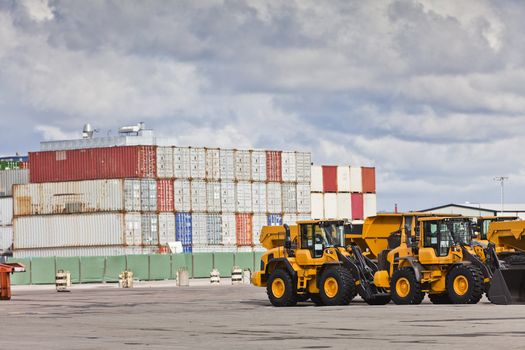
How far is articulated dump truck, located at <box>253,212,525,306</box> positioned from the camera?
38062 millimetres

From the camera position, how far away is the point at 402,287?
129ft

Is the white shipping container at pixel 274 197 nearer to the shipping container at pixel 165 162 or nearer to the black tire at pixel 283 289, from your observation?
the shipping container at pixel 165 162

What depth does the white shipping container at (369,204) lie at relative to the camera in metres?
130

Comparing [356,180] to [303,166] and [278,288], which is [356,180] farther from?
[278,288]

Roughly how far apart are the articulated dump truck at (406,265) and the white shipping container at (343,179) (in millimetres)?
84949

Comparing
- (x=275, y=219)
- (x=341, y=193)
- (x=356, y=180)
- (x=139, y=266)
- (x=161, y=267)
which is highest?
(x=356, y=180)

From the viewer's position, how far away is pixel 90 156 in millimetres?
109750

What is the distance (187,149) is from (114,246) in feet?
34.3

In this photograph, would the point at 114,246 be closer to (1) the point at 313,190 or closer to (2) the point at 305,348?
(1) the point at 313,190

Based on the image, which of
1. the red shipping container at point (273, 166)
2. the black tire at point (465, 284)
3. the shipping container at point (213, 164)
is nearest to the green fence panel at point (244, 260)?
the shipping container at point (213, 164)

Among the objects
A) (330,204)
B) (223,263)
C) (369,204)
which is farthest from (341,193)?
(223,263)

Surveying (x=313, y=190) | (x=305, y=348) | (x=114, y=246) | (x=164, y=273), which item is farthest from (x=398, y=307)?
(x=313, y=190)

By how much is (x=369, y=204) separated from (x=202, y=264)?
3807 cm

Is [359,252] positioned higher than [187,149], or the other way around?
[187,149]
